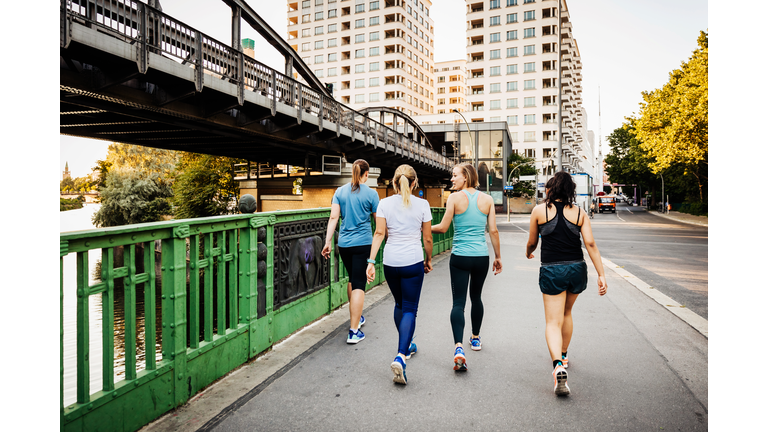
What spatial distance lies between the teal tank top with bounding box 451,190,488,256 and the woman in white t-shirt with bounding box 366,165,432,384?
1.08ft

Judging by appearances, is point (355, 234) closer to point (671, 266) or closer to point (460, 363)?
point (460, 363)

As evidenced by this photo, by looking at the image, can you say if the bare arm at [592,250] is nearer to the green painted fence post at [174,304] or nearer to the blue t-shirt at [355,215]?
the blue t-shirt at [355,215]

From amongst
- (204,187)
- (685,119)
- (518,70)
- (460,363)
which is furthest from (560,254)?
(518,70)

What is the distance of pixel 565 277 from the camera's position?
3674mm

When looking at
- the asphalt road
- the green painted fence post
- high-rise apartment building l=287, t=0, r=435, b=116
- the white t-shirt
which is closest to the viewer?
the green painted fence post

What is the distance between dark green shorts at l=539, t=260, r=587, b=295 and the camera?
3674 mm

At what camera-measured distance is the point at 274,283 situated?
15.3 ft

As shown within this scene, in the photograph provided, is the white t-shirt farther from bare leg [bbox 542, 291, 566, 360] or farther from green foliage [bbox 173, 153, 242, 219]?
green foliage [bbox 173, 153, 242, 219]

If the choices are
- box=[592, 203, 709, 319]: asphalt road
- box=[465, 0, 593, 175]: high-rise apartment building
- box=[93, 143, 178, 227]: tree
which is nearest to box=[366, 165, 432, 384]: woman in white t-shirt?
box=[592, 203, 709, 319]: asphalt road

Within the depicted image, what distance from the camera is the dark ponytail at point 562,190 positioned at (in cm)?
375

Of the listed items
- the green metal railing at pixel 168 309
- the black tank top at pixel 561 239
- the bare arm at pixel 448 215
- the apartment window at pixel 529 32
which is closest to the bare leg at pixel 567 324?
the black tank top at pixel 561 239
